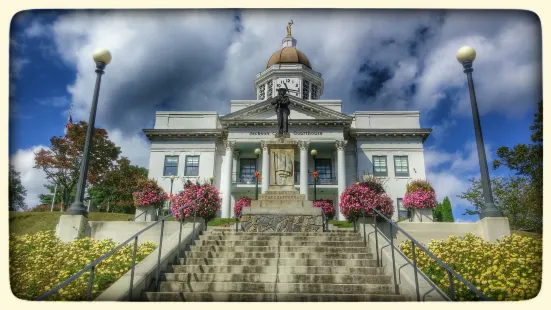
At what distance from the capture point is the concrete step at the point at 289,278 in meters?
6.21

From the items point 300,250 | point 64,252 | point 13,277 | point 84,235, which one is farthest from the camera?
point 84,235

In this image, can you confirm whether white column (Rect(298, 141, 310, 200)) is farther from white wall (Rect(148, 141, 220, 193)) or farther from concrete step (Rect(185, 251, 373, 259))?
concrete step (Rect(185, 251, 373, 259))

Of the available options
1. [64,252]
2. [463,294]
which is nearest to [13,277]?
[64,252]

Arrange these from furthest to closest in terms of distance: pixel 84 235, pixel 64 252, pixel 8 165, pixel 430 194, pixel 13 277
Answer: pixel 430 194 < pixel 84 235 < pixel 64 252 < pixel 8 165 < pixel 13 277

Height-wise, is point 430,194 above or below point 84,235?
above

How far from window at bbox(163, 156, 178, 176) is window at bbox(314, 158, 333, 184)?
10.8 meters

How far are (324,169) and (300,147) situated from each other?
3709 mm

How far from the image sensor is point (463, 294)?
5.53m

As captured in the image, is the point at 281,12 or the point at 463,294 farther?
the point at 281,12

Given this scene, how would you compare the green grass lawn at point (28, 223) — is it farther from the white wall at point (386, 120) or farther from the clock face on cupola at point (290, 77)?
the clock face on cupola at point (290, 77)

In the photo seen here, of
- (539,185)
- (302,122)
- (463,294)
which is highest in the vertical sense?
(302,122)

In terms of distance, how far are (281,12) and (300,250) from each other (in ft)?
14.4

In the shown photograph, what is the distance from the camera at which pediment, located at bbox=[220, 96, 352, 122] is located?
27.9 meters

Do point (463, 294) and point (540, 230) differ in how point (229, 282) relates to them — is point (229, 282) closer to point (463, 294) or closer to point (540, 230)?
point (463, 294)
